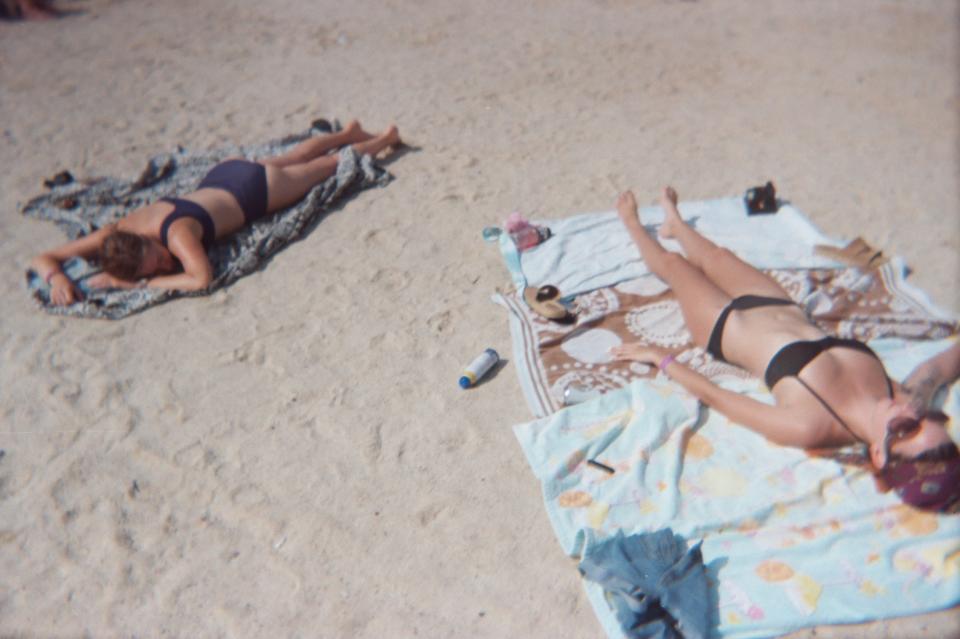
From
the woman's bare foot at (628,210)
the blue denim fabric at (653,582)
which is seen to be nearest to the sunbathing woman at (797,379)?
the woman's bare foot at (628,210)

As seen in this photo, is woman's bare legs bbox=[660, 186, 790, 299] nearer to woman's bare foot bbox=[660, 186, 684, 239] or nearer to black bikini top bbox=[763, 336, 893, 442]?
woman's bare foot bbox=[660, 186, 684, 239]

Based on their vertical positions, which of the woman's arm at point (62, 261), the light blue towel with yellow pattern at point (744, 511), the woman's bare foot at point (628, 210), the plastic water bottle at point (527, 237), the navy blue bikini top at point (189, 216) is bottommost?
the light blue towel with yellow pattern at point (744, 511)

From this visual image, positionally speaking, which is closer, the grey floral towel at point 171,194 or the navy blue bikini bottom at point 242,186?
the grey floral towel at point 171,194

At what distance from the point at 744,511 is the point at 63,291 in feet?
14.8

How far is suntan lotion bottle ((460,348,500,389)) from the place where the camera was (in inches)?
156

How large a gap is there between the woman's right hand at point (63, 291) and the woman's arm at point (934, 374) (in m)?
5.15

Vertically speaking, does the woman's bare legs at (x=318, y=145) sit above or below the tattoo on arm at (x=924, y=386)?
above

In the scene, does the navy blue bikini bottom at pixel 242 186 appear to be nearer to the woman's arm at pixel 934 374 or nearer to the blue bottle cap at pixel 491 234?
the blue bottle cap at pixel 491 234

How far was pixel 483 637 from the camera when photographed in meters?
2.91

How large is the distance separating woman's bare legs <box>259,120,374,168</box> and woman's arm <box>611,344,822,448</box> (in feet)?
12.0

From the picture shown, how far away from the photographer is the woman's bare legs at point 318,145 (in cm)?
581

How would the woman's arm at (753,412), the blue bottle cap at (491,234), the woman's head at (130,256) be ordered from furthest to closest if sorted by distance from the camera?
the blue bottle cap at (491,234) → the woman's head at (130,256) → the woman's arm at (753,412)

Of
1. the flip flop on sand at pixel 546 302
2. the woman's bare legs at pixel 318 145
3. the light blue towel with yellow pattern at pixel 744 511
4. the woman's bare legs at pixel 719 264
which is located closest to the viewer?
the light blue towel with yellow pattern at pixel 744 511

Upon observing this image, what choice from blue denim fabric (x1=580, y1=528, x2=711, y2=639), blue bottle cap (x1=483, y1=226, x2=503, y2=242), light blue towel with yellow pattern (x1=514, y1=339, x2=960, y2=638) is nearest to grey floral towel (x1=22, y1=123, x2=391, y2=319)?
blue bottle cap (x1=483, y1=226, x2=503, y2=242)
